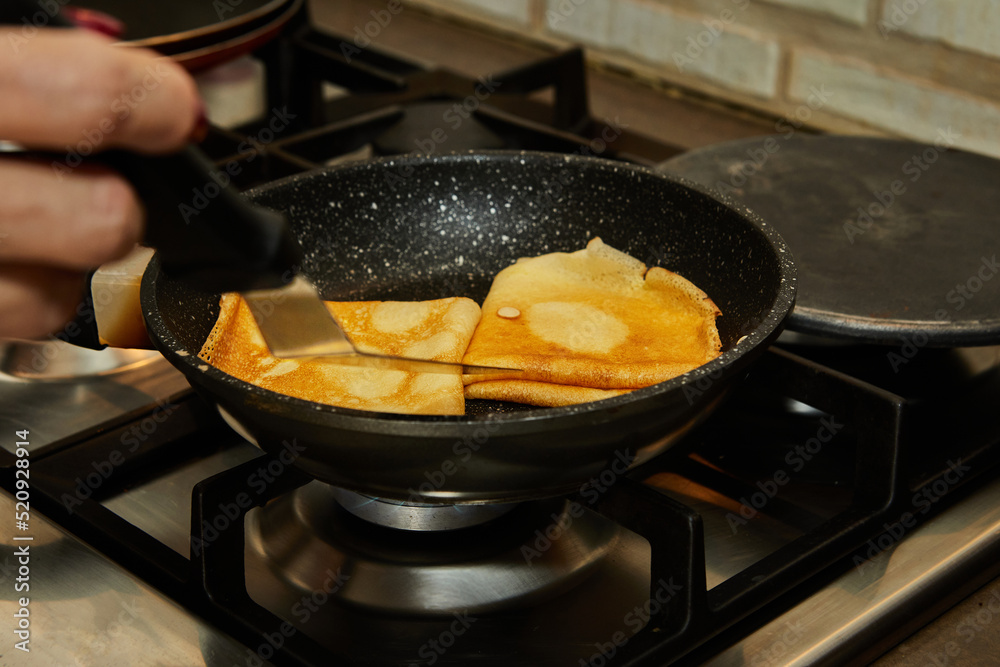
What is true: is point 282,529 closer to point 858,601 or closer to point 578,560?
point 578,560

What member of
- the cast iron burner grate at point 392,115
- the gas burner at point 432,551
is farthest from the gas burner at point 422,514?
the cast iron burner grate at point 392,115

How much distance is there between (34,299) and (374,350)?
291 mm

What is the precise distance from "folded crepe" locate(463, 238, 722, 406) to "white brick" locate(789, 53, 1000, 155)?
61 cm

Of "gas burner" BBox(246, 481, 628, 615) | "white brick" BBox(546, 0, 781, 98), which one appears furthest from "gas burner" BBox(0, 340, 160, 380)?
"white brick" BBox(546, 0, 781, 98)

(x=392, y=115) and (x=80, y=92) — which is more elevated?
(x=80, y=92)

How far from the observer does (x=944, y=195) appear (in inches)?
34.5

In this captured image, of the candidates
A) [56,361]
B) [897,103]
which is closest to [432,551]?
[56,361]

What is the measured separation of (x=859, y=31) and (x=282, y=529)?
94 centimetres

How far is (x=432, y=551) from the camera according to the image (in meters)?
0.62

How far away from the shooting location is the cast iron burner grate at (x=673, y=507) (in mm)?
542

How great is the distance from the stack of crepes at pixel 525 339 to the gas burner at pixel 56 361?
7.4 inches

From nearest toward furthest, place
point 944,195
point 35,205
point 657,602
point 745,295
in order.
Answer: point 35,205
point 657,602
point 745,295
point 944,195

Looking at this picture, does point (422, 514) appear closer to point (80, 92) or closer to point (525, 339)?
point (525, 339)

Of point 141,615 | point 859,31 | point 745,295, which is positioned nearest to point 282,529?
point 141,615
